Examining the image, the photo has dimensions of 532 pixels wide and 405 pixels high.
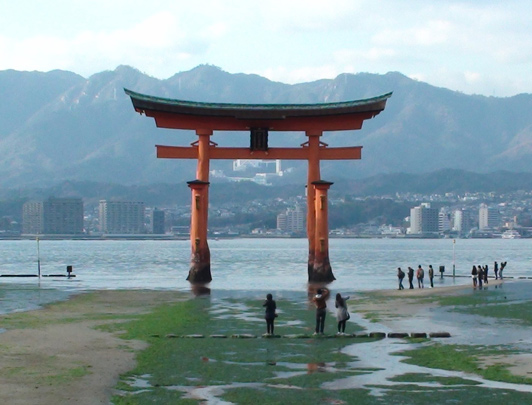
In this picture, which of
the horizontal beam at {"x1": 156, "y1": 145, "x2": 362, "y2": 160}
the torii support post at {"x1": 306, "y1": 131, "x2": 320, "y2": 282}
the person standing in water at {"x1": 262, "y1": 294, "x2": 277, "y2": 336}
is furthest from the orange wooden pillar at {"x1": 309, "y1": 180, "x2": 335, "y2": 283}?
the person standing in water at {"x1": 262, "y1": 294, "x2": 277, "y2": 336}

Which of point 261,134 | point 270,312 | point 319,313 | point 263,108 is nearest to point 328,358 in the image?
point 319,313

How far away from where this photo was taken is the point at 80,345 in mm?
26531

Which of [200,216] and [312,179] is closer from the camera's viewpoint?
[200,216]

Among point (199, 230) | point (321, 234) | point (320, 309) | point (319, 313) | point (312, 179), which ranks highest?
point (312, 179)

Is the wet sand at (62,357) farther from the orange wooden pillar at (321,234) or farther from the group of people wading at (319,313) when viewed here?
the orange wooden pillar at (321,234)

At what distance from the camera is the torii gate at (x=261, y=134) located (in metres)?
54.0

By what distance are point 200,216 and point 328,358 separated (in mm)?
31055

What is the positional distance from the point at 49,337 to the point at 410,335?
35.0 feet

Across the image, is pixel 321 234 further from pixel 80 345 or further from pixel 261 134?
pixel 80 345

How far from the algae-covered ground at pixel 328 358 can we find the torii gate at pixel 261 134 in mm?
16138

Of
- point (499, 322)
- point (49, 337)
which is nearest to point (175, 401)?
point (49, 337)

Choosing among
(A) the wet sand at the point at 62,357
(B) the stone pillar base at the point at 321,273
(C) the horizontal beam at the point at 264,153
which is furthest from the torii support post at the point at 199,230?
(A) the wet sand at the point at 62,357

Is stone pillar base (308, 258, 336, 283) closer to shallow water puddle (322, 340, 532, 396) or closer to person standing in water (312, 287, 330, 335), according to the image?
person standing in water (312, 287, 330, 335)

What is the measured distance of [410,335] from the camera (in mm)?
28172
